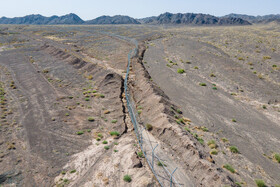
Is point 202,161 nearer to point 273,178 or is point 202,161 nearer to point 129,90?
point 273,178

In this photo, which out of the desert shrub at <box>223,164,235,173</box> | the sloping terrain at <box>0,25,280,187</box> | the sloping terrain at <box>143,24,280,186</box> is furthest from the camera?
the sloping terrain at <box>143,24,280,186</box>

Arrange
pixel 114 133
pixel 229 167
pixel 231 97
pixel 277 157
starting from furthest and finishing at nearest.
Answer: pixel 231 97 → pixel 114 133 → pixel 277 157 → pixel 229 167

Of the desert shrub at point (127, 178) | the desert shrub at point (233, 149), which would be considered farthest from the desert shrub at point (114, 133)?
the desert shrub at point (233, 149)

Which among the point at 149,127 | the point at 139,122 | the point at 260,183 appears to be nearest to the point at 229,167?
the point at 260,183

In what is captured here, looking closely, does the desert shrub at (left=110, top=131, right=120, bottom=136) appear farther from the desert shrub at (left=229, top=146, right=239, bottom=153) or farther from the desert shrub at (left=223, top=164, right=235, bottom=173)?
the desert shrub at (left=229, top=146, right=239, bottom=153)

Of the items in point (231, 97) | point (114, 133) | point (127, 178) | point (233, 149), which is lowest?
point (231, 97)

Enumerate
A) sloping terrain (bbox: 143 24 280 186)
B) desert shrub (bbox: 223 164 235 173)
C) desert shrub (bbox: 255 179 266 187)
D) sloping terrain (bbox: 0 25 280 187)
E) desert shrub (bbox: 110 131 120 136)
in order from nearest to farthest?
desert shrub (bbox: 255 179 266 187) → sloping terrain (bbox: 0 25 280 187) → desert shrub (bbox: 223 164 235 173) → sloping terrain (bbox: 143 24 280 186) → desert shrub (bbox: 110 131 120 136)

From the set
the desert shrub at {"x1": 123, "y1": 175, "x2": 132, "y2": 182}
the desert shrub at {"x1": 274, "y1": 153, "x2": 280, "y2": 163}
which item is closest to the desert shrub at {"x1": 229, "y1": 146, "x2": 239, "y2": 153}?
the desert shrub at {"x1": 274, "y1": 153, "x2": 280, "y2": 163}

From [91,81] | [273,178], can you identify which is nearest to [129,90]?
[91,81]

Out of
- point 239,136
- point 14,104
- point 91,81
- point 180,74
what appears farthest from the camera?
point 180,74

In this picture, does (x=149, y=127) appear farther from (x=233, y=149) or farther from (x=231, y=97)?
(x=231, y=97)

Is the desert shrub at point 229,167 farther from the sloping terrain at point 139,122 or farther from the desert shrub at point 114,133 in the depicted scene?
the desert shrub at point 114,133
